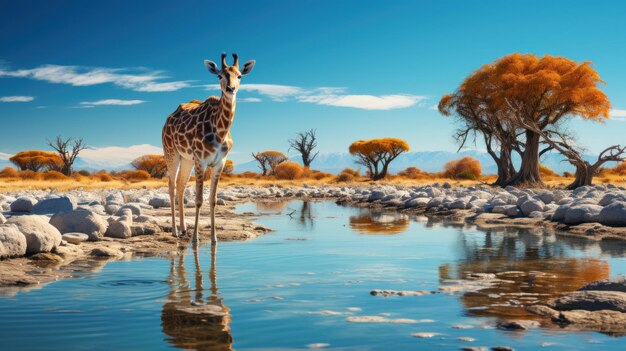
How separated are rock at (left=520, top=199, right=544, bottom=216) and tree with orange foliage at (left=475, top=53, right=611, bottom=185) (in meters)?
15.3

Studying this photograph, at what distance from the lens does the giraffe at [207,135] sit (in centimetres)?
915

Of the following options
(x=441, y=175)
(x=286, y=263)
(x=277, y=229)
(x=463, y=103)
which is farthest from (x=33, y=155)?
(x=286, y=263)

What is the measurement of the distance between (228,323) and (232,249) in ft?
15.1

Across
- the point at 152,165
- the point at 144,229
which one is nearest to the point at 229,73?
the point at 144,229

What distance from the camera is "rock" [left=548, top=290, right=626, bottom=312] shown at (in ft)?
15.6

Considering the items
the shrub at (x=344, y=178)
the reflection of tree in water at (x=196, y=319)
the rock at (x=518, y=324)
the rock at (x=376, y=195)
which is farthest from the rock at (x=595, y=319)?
the shrub at (x=344, y=178)

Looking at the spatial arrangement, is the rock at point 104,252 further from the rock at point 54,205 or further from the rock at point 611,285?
the rock at point 611,285

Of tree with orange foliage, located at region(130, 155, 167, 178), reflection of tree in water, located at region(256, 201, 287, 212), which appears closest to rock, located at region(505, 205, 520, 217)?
reflection of tree in water, located at region(256, 201, 287, 212)

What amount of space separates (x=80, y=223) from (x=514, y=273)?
6.30 metres

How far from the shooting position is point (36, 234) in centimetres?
752

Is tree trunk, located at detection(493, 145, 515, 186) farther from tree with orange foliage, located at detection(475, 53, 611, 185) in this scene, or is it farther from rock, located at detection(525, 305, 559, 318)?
rock, located at detection(525, 305, 559, 318)

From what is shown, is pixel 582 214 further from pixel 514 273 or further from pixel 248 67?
pixel 248 67

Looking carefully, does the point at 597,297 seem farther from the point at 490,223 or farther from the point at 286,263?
the point at 490,223

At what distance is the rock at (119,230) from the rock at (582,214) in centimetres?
881
